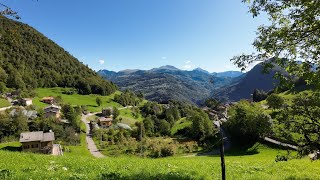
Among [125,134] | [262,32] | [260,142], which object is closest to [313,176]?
[262,32]

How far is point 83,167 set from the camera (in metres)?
17.1

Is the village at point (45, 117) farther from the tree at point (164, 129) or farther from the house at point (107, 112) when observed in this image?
the tree at point (164, 129)

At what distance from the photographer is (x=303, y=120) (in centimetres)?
1350

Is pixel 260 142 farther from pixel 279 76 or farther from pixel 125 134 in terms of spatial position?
pixel 279 76

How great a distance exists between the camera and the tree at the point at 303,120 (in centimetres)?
1310

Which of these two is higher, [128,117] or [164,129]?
[128,117]

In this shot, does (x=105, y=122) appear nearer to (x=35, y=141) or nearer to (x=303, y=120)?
(x=35, y=141)

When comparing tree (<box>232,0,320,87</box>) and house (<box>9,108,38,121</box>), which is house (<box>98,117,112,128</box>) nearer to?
house (<box>9,108,38,121</box>)

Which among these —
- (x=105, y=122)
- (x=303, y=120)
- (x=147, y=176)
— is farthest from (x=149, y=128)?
(x=303, y=120)

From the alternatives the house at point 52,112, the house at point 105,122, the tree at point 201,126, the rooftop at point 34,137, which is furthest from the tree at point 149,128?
the rooftop at point 34,137

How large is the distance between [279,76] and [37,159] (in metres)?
15.4

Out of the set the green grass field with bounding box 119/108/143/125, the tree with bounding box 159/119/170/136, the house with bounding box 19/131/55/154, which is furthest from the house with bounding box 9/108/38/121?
the tree with bounding box 159/119/170/136

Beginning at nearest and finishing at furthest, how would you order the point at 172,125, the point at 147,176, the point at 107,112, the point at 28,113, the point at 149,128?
the point at 147,176
the point at 28,113
the point at 149,128
the point at 172,125
the point at 107,112

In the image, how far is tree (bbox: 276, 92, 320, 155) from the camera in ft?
43.0
